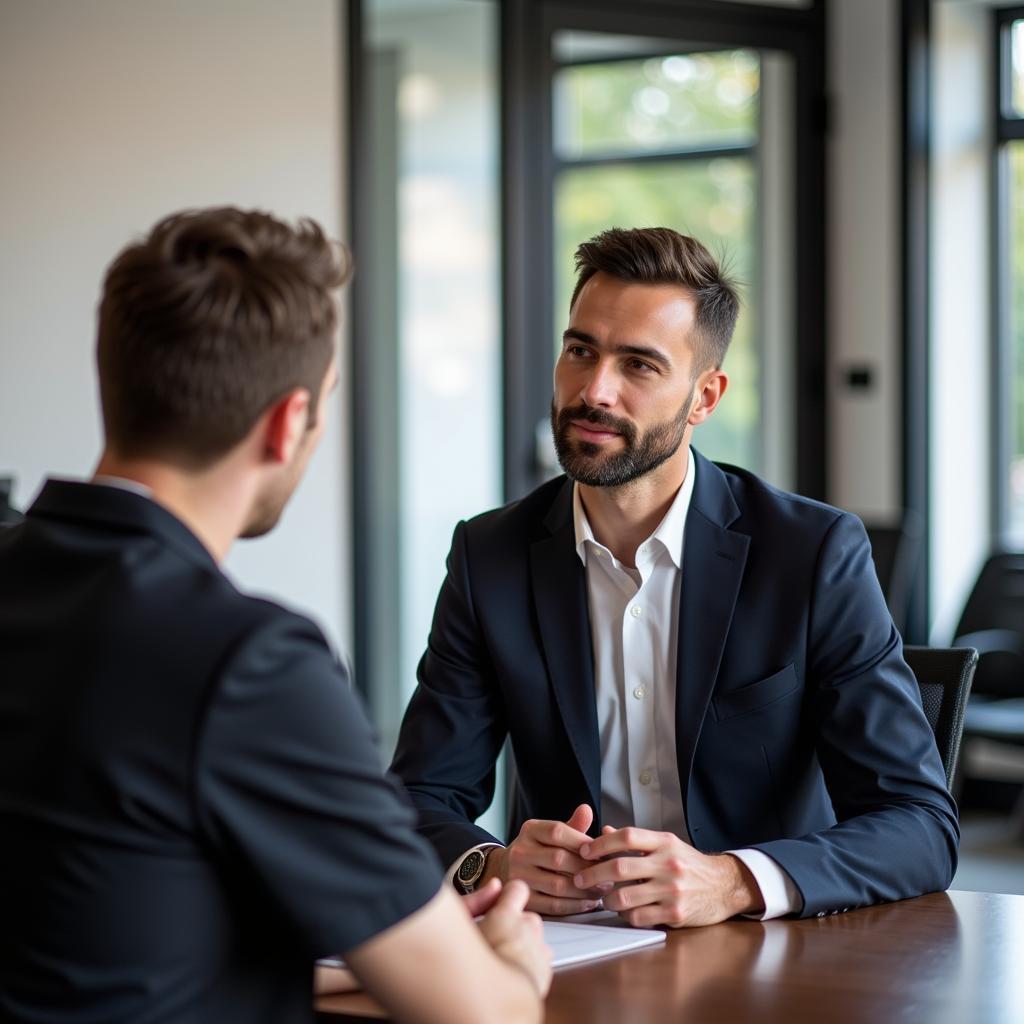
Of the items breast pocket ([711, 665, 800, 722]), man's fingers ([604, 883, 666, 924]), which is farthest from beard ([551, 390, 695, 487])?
man's fingers ([604, 883, 666, 924])

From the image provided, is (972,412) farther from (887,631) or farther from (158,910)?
(158,910)

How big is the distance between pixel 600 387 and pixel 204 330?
104 centimetres

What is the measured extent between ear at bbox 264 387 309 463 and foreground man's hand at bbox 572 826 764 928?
2.08ft

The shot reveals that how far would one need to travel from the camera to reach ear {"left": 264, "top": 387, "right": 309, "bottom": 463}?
3.83 ft

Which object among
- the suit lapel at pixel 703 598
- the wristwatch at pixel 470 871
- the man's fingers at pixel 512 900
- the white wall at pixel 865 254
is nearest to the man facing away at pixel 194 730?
the man's fingers at pixel 512 900

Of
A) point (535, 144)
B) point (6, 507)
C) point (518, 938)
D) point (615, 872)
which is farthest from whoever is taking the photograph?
point (535, 144)

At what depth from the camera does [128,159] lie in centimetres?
433

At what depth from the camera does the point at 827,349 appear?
550 cm

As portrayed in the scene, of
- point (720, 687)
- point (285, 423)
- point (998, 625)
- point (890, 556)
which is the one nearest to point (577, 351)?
point (720, 687)

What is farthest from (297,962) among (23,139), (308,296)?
(23,139)

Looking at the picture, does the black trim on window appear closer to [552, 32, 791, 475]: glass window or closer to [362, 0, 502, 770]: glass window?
[552, 32, 791, 475]: glass window

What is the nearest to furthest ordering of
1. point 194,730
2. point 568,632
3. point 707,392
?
point 194,730
point 568,632
point 707,392

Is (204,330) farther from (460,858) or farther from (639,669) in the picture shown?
(639,669)

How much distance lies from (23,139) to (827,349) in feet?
9.43
